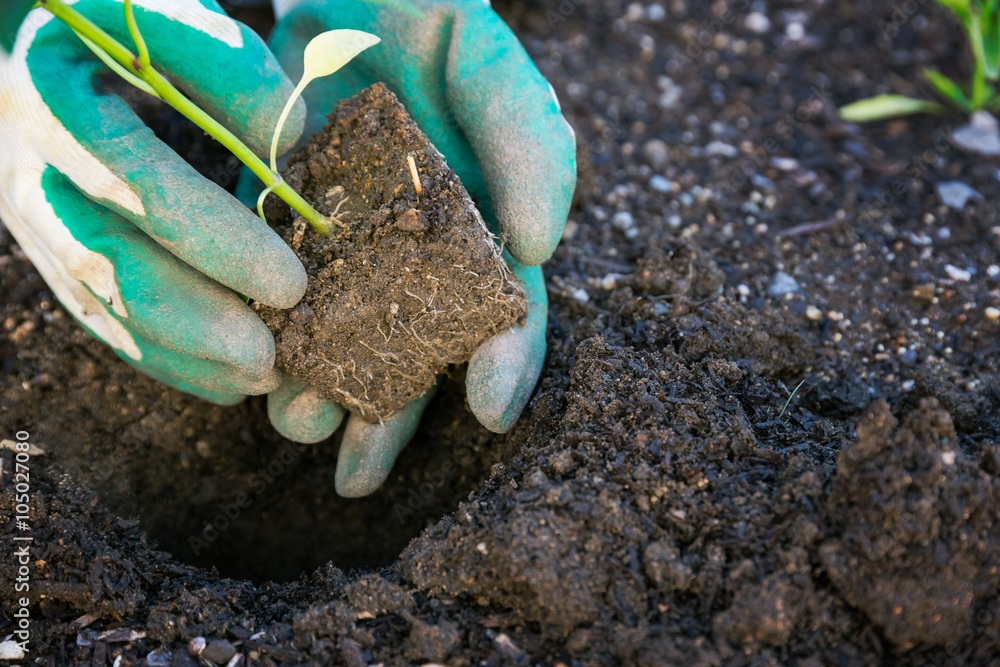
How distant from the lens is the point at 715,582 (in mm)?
1189

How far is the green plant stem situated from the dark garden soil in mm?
657

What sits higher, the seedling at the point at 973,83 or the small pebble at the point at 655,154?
the small pebble at the point at 655,154

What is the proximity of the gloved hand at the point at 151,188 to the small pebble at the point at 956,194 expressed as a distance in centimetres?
184

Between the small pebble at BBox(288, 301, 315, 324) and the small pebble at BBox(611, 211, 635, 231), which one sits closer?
the small pebble at BBox(288, 301, 315, 324)

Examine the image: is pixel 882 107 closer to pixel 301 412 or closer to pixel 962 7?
pixel 962 7

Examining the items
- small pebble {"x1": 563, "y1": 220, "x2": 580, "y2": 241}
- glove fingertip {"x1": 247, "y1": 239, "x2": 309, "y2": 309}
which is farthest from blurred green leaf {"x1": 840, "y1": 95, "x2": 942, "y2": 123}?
glove fingertip {"x1": 247, "y1": 239, "x2": 309, "y2": 309}

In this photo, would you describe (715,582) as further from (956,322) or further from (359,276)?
(956,322)

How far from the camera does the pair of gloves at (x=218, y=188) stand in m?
1.35

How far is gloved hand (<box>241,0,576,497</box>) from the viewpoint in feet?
4.84

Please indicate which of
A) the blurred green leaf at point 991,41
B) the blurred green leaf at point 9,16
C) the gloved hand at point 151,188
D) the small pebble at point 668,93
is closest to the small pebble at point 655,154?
the small pebble at point 668,93

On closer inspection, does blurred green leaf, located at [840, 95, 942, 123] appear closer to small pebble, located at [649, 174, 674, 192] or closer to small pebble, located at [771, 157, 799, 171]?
small pebble, located at [771, 157, 799, 171]

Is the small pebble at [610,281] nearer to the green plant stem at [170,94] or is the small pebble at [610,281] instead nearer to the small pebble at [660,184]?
the small pebble at [660,184]

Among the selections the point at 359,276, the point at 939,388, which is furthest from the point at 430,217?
the point at 939,388

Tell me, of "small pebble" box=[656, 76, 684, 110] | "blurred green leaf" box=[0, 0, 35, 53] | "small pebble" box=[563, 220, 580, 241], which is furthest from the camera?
"small pebble" box=[656, 76, 684, 110]
